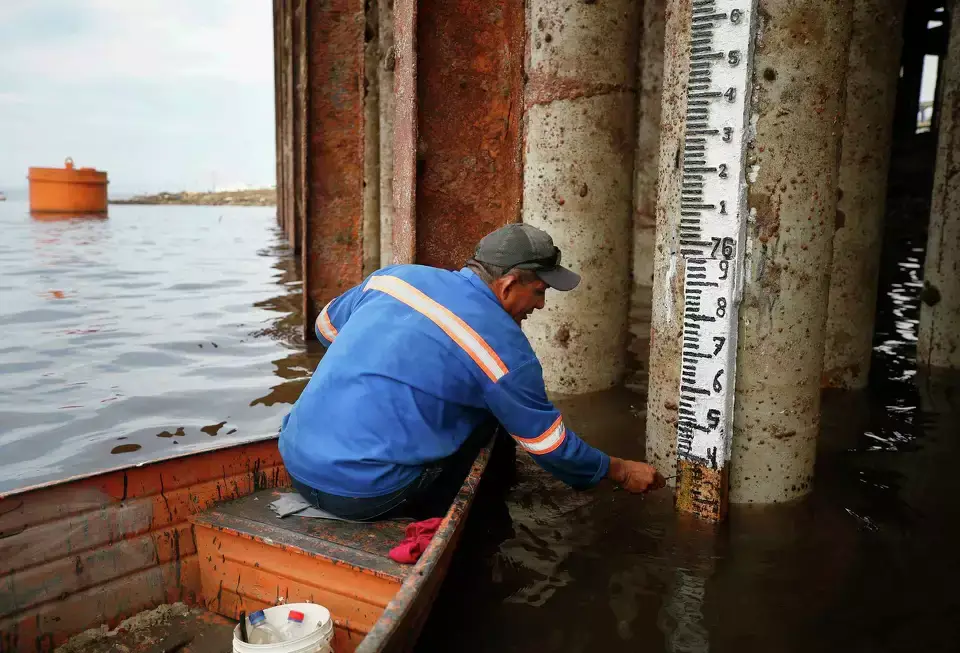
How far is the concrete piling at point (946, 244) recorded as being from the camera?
5879 mm

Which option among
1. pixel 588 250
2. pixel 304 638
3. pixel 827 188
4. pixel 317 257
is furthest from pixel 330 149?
pixel 304 638

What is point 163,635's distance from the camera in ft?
9.35

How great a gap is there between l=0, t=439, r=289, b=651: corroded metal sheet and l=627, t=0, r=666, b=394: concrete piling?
17.7 ft

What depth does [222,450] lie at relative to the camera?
3.25 meters

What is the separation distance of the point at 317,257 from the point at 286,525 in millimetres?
4575

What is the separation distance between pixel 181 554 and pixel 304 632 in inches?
32.8

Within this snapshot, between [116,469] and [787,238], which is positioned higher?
[787,238]

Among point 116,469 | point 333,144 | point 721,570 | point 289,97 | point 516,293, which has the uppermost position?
point 289,97

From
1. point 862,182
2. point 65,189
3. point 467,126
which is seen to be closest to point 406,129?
point 467,126

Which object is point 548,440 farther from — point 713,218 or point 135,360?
point 135,360

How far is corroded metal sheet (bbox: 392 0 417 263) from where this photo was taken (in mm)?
4523

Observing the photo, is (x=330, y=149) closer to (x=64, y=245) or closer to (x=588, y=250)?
(x=588, y=250)

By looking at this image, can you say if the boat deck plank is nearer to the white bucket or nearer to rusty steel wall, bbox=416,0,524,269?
the white bucket

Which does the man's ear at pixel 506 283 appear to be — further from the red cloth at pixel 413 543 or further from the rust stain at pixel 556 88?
the rust stain at pixel 556 88
